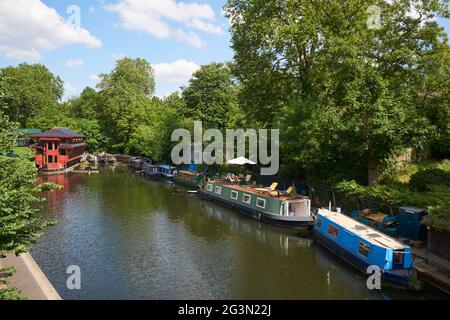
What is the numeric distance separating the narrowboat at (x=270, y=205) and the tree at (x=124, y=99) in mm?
57886

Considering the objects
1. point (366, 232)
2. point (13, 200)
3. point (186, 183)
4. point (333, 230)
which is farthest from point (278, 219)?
point (186, 183)

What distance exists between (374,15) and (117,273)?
88.7 feet

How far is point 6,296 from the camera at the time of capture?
10.4 meters

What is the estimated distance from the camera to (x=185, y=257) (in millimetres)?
24656

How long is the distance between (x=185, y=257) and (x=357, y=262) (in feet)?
32.1

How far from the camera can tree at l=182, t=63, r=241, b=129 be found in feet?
237

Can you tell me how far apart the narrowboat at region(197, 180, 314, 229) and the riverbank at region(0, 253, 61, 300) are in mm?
17478

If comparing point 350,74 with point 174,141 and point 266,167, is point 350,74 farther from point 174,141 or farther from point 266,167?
point 174,141

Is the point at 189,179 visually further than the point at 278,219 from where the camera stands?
Yes

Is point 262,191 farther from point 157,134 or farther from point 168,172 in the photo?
point 157,134

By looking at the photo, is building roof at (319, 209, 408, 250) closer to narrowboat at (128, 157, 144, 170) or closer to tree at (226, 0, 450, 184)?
tree at (226, 0, 450, 184)

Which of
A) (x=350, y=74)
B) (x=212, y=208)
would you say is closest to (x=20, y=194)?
(x=350, y=74)

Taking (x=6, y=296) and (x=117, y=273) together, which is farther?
(x=117, y=273)

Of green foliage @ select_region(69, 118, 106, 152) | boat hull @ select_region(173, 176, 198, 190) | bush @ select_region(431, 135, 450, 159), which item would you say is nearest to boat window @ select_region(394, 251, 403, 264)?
bush @ select_region(431, 135, 450, 159)
